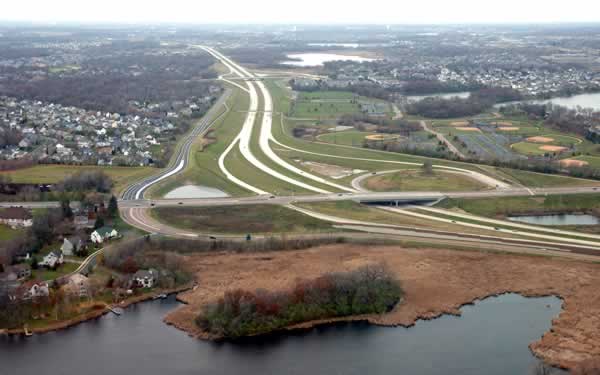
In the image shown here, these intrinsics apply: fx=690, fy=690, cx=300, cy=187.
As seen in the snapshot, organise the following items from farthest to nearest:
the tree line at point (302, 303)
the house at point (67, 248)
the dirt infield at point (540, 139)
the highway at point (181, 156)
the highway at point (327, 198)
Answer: the dirt infield at point (540, 139) < the highway at point (181, 156) < the highway at point (327, 198) < the house at point (67, 248) < the tree line at point (302, 303)

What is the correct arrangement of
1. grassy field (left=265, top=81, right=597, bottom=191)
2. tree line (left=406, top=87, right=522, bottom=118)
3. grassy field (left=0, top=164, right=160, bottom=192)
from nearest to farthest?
grassy field (left=0, top=164, right=160, bottom=192)
grassy field (left=265, top=81, right=597, bottom=191)
tree line (left=406, top=87, right=522, bottom=118)

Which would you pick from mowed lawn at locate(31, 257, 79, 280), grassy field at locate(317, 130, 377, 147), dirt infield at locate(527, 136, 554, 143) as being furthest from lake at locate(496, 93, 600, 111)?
mowed lawn at locate(31, 257, 79, 280)

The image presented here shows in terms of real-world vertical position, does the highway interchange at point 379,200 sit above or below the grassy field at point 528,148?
below

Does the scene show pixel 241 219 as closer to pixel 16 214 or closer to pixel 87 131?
pixel 16 214

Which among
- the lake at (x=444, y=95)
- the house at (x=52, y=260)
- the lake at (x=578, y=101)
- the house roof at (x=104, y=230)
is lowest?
the house at (x=52, y=260)

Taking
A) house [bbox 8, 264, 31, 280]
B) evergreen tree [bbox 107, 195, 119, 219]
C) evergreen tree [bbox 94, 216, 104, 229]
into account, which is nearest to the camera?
house [bbox 8, 264, 31, 280]

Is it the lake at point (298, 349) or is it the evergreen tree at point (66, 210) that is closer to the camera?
the lake at point (298, 349)

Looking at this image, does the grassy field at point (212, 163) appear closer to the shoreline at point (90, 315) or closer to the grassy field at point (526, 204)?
the grassy field at point (526, 204)

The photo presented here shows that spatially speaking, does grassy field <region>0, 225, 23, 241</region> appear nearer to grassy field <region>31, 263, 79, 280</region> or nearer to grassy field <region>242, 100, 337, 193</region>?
grassy field <region>31, 263, 79, 280</region>

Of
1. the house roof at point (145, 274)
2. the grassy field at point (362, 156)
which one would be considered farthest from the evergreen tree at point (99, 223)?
the grassy field at point (362, 156)
